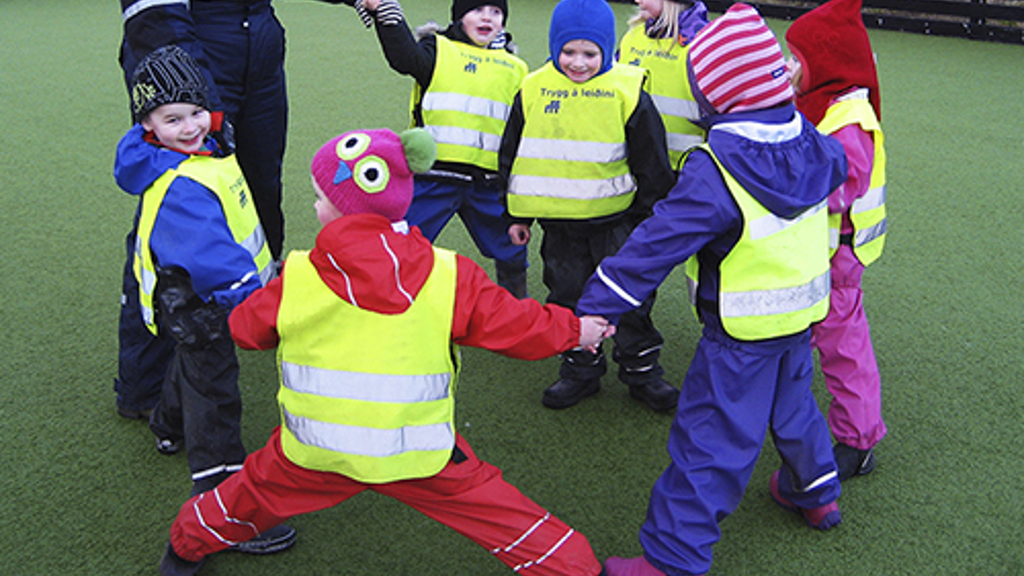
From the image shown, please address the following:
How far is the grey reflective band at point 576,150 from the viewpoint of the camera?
9.11ft

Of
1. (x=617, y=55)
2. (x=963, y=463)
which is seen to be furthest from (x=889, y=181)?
(x=963, y=463)

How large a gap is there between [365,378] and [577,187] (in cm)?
125

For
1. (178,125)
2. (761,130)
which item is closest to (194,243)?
(178,125)

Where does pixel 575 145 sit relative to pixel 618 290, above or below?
above

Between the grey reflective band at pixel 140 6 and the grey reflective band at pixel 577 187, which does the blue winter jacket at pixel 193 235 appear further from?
the grey reflective band at pixel 577 187

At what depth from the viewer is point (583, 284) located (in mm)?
3010

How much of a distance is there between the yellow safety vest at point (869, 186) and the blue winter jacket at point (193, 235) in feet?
5.51

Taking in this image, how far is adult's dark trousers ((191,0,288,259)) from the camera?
3.00 meters

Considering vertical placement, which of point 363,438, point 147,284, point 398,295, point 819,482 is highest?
point 398,295

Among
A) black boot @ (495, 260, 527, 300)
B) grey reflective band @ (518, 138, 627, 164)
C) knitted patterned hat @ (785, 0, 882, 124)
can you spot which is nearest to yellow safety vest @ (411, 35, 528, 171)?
grey reflective band @ (518, 138, 627, 164)

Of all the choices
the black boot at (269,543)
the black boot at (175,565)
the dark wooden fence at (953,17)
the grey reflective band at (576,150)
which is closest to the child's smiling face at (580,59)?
the grey reflective band at (576,150)

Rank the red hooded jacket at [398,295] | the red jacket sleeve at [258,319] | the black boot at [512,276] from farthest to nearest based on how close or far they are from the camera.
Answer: the black boot at [512,276]
the red jacket sleeve at [258,319]
the red hooded jacket at [398,295]

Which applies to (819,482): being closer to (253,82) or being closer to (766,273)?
(766,273)

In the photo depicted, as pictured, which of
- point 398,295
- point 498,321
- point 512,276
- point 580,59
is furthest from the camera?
point 512,276
